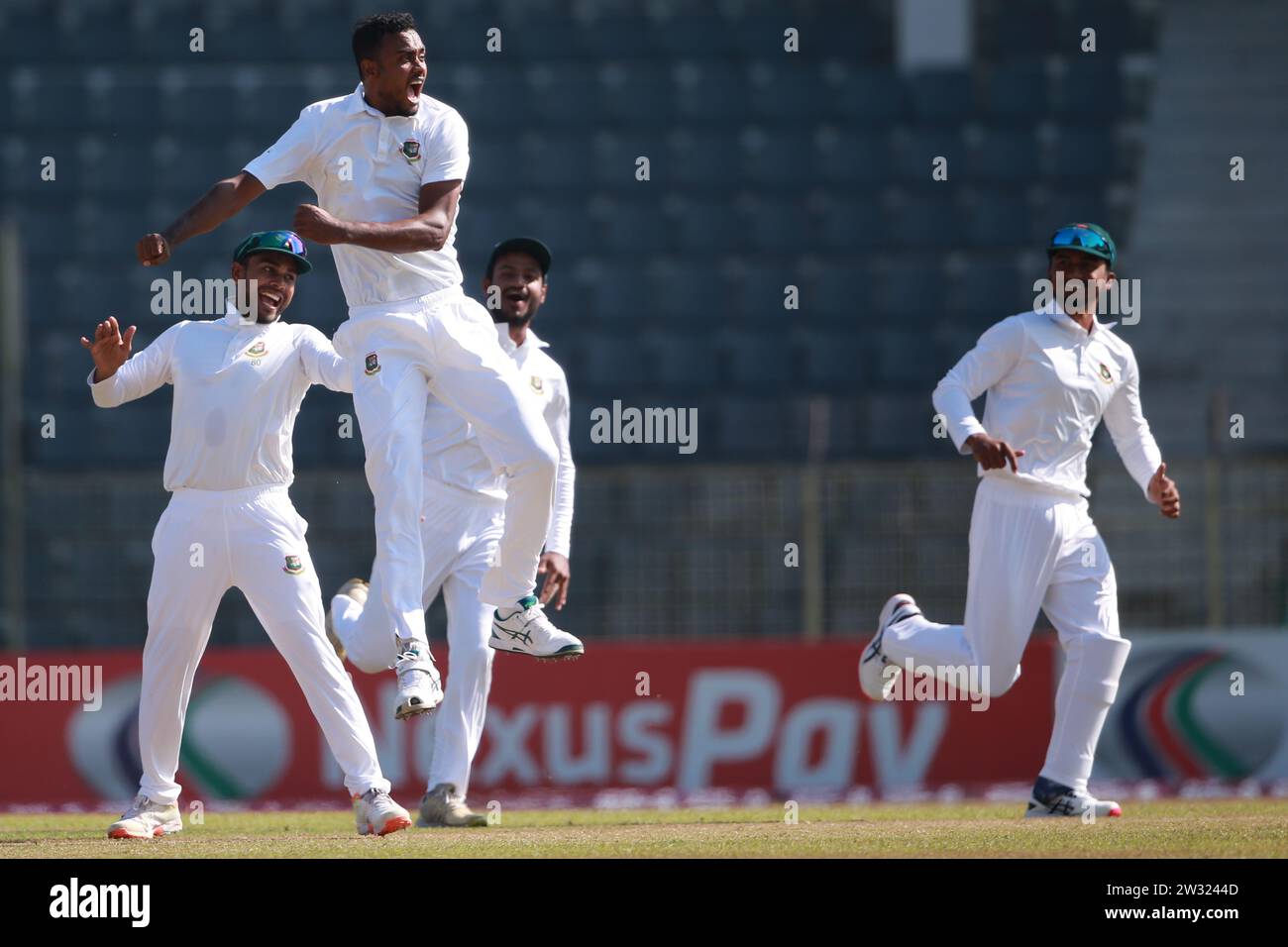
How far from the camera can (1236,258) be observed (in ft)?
59.9

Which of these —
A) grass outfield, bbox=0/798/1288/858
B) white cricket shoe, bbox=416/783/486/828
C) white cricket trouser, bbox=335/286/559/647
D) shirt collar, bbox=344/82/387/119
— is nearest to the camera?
grass outfield, bbox=0/798/1288/858

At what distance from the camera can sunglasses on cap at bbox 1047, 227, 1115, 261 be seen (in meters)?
7.61

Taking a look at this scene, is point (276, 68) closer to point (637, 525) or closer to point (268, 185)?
point (637, 525)

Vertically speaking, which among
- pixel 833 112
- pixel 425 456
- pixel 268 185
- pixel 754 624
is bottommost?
pixel 754 624

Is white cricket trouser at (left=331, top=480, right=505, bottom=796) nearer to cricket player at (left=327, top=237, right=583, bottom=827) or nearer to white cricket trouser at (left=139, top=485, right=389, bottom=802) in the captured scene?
cricket player at (left=327, top=237, right=583, bottom=827)

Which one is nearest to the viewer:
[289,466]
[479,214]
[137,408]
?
[289,466]

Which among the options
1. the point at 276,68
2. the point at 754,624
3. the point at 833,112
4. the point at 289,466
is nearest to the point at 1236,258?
the point at 833,112

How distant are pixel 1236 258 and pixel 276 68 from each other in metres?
8.95

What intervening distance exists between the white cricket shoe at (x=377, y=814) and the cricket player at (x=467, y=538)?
47.8 inches

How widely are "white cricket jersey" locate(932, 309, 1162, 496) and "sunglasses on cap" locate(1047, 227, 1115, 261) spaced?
29 centimetres

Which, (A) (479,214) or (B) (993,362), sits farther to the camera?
(A) (479,214)

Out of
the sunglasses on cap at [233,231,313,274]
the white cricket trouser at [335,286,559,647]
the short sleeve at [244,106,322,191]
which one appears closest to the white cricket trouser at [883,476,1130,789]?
the white cricket trouser at [335,286,559,647]

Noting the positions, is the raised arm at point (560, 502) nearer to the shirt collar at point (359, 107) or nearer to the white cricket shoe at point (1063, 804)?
the shirt collar at point (359, 107)
